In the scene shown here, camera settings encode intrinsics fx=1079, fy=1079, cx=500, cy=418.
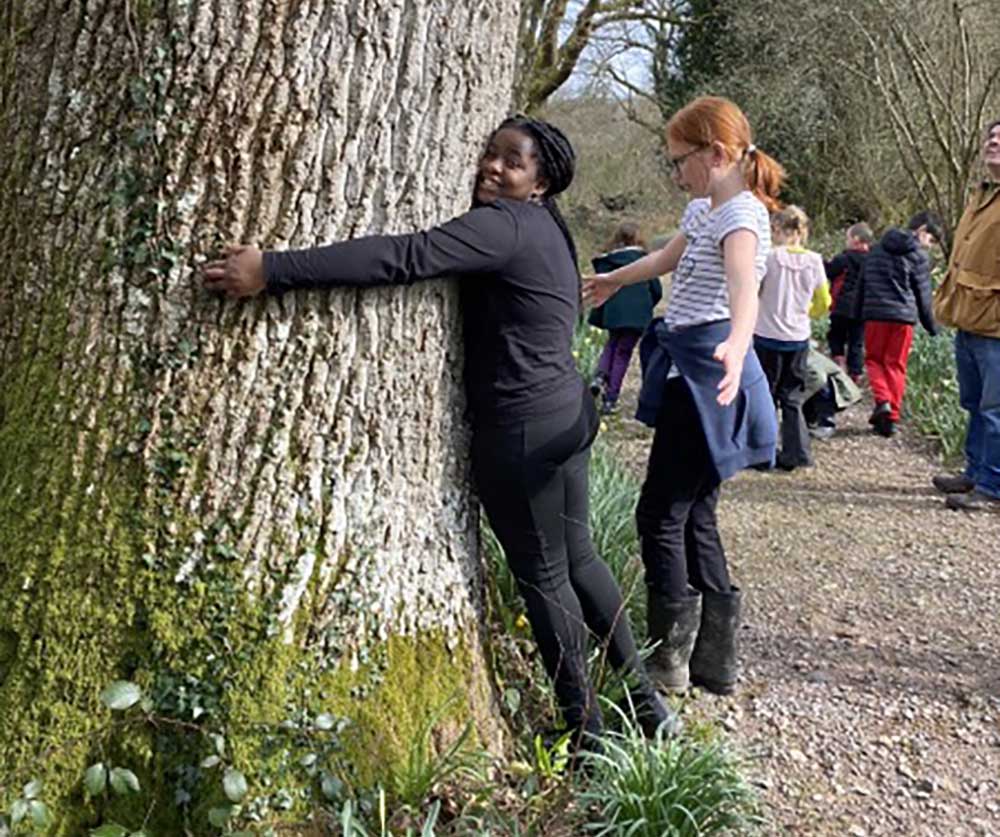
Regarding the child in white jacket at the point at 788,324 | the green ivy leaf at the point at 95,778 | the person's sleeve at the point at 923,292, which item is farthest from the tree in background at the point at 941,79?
the green ivy leaf at the point at 95,778

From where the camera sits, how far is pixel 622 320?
824 centimetres

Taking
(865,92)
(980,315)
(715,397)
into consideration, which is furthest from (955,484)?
(865,92)

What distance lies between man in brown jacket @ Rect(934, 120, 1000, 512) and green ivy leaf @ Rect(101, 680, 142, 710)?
457cm

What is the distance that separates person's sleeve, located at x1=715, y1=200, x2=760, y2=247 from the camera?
2.95 metres

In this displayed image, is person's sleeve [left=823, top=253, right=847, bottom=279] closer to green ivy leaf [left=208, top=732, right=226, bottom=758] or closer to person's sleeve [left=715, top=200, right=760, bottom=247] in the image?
person's sleeve [left=715, top=200, right=760, bottom=247]

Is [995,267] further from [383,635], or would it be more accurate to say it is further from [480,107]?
[383,635]

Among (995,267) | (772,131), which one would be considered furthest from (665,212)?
(995,267)

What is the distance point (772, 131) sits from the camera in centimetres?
1830

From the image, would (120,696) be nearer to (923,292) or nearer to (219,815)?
(219,815)

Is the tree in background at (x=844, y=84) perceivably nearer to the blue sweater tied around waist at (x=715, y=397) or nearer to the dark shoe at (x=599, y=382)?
the dark shoe at (x=599, y=382)

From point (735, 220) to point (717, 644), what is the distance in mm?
1384

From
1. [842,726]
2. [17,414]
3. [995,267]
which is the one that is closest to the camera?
[17,414]

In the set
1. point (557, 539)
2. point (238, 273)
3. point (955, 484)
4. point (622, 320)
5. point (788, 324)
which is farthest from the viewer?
point (622, 320)

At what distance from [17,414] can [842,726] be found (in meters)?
2.53
